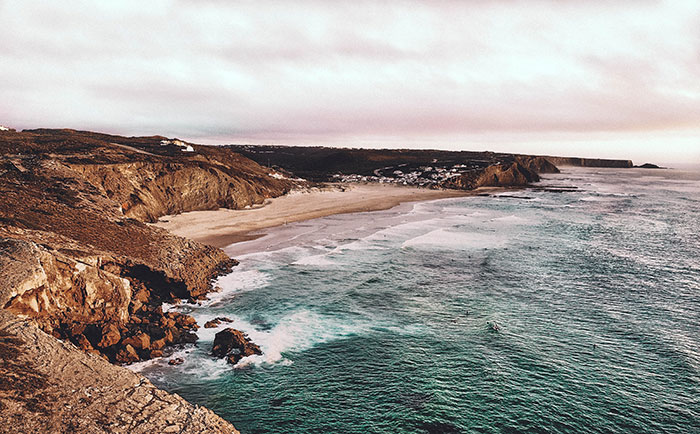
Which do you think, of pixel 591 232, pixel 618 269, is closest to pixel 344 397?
pixel 618 269

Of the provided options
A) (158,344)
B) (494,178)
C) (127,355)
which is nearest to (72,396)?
(127,355)

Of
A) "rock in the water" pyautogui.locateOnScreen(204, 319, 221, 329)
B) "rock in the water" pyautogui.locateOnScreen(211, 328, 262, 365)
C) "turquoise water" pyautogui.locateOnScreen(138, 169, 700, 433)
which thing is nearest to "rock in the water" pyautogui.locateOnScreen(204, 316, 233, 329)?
"rock in the water" pyautogui.locateOnScreen(204, 319, 221, 329)

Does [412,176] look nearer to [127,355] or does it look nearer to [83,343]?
[127,355]

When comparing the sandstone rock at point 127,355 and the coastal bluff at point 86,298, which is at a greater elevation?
the coastal bluff at point 86,298

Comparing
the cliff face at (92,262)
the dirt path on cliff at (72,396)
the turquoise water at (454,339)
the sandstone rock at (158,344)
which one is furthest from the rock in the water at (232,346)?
the dirt path on cliff at (72,396)

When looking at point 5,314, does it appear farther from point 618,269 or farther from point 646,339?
point 618,269

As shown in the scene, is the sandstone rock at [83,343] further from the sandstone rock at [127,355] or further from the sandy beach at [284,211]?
the sandy beach at [284,211]

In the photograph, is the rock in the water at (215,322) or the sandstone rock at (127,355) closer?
the sandstone rock at (127,355)
